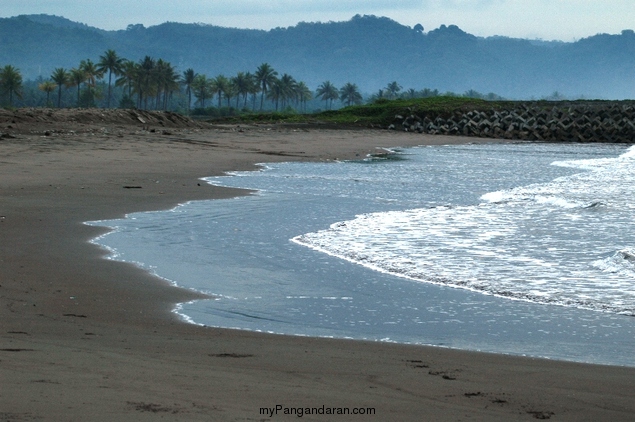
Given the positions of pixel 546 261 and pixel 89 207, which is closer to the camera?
pixel 546 261

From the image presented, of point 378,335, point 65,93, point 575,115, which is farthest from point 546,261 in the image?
point 65,93

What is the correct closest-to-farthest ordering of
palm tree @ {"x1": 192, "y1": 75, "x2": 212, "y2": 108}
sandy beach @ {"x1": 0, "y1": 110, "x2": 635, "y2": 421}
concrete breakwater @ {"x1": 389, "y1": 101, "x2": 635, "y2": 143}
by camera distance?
sandy beach @ {"x1": 0, "y1": 110, "x2": 635, "y2": 421}
concrete breakwater @ {"x1": 389, "y1": 101, "x2": 635, "y2": 143}
palm tree @ {"x1": 192, "y1": 75, "x2": 212, "y2": 108}

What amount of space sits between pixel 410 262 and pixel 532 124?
4439 centimetres

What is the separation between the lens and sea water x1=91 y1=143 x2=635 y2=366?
6.73 m

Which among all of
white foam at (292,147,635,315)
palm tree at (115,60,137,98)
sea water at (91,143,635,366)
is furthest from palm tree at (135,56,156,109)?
white foam at (292,147,635,315)

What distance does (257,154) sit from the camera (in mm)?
26688

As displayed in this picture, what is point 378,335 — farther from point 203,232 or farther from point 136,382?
point 203,232

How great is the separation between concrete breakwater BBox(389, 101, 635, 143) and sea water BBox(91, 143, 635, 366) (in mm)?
32737

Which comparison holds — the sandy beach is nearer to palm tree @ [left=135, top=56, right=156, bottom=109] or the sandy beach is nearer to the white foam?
the white foam

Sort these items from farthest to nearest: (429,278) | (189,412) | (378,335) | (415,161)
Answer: (415,161), (429,278), (378,335), (189,412)

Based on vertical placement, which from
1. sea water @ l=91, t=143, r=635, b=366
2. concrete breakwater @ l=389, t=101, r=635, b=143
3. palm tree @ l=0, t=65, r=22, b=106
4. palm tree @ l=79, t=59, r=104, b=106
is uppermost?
palm tree @ l=79, t=59, r=104, b=106

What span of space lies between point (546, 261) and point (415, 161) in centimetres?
1877

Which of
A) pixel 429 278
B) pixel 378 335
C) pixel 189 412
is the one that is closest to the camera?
pixel 189 412

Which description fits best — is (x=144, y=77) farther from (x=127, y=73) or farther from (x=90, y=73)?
(x=90, y=73)
